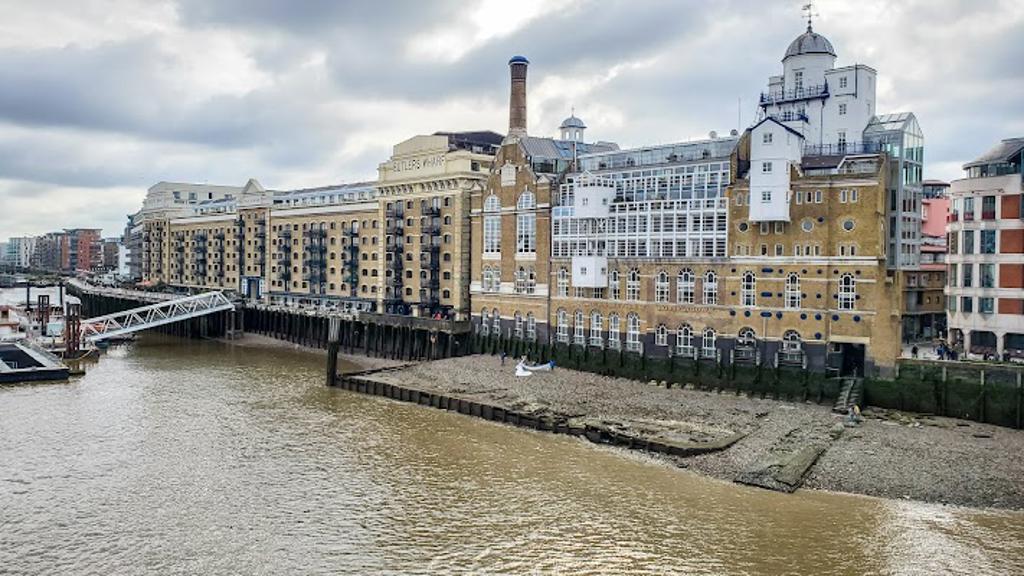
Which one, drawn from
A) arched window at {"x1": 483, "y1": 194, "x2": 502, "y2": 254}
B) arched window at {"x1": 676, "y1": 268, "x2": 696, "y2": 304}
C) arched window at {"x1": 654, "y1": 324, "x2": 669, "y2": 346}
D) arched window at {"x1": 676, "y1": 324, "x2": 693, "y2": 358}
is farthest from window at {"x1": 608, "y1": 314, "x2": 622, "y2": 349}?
arched window at {"x1": 483, "y1": 194, "x2": 502, "y2": 254}

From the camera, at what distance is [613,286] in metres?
62.7

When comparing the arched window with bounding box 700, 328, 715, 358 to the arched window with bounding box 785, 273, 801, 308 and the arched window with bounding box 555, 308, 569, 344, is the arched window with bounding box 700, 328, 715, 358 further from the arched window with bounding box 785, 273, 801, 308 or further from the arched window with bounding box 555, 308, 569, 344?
the arched window with bounding box 555, 308, 569, 344

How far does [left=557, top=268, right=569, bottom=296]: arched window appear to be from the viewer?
66.0 m

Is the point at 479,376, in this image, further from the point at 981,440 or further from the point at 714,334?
the point at 981,440

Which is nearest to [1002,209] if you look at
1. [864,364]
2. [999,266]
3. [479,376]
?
[999,266]

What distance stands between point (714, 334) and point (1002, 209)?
20.1 meters

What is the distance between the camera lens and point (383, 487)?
117 feet

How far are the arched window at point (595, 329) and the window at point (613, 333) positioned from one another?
98cm

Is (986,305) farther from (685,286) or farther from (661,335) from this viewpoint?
(661,335)

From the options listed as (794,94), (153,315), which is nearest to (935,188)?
(794,94)

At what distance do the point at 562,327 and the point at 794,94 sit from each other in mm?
25537

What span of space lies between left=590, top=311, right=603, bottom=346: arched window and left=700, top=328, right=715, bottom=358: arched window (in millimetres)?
8940

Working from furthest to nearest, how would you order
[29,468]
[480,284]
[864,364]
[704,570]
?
[480,284], [864,364], [29,468], [704,570]

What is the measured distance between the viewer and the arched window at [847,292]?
51.2 metres
